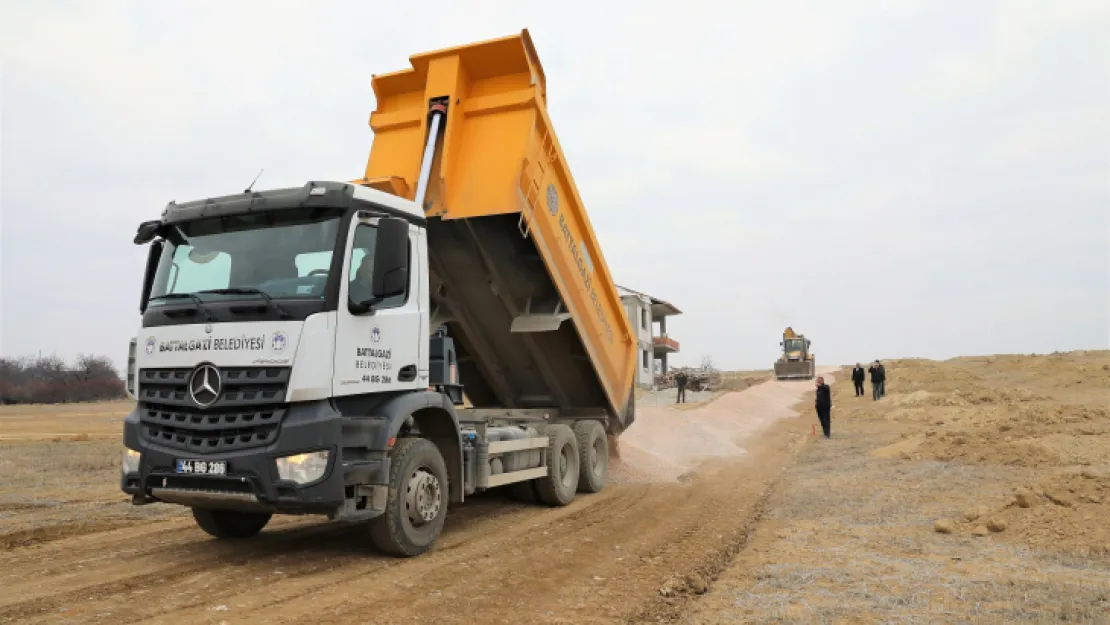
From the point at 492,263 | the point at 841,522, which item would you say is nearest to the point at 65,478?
the point at 492,263

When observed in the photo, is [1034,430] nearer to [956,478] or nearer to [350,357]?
[956,478]

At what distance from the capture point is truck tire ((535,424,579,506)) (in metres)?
9.16

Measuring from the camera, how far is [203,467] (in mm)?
5535

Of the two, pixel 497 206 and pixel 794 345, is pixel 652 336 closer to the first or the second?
pixel 794 345

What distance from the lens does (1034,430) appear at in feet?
50.5

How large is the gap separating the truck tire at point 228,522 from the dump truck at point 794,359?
48.5 m

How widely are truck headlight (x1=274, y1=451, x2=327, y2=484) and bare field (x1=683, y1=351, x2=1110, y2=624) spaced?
112 inches

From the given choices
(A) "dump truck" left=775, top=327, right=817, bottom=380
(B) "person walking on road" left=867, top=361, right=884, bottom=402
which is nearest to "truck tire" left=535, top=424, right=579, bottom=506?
(B) "person walking on road" left=867, top=361, right=884, bottom=402

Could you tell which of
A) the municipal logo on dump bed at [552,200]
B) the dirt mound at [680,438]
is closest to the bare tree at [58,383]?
the dirt mound at [680,438]

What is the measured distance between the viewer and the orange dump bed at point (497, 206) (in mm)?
7773

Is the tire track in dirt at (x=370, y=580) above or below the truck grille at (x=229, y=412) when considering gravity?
below

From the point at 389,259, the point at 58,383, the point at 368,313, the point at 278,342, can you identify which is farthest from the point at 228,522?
the point at 58,383

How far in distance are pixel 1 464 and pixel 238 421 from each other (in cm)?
1224

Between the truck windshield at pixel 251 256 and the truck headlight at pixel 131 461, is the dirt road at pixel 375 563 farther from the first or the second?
the truck windshield at pixel 251 256
